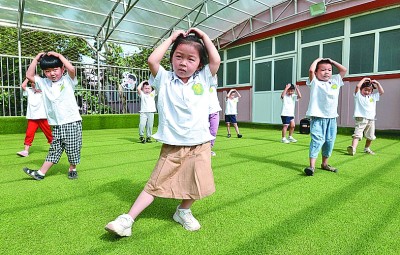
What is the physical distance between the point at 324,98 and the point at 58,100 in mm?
3151

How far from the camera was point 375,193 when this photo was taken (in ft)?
8.92

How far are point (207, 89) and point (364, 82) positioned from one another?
14.1 ft

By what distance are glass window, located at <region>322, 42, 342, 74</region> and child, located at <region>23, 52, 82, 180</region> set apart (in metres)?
8.50

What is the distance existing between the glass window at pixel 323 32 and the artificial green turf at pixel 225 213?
21.5 feet

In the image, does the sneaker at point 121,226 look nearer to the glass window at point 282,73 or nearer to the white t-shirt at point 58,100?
the white t-shirt at point 58,100

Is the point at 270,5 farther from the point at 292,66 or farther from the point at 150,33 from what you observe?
the point at 150,33

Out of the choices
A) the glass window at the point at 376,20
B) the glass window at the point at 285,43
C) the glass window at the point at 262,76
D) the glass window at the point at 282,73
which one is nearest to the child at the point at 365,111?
the glass window at the point at 376,20

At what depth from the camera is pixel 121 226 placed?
1728 mm

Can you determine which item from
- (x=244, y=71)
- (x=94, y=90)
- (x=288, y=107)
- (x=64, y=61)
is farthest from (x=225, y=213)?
(x=244, y=71)

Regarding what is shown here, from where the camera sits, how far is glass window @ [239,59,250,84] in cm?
1236

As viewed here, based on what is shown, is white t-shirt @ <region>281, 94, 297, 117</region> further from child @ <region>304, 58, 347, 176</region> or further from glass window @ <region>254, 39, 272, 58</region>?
glass window @ <region>254, 39, 272, 58</region>

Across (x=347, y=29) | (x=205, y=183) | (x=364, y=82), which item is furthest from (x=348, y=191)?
(x=347, y=29)

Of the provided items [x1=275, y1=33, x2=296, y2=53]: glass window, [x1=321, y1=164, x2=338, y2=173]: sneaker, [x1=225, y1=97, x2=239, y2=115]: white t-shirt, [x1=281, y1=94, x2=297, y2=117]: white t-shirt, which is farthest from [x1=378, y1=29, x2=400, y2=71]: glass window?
[x1=321, y1=164, x2=338, y2=173]: sneaker

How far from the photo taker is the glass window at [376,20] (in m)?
7.83
